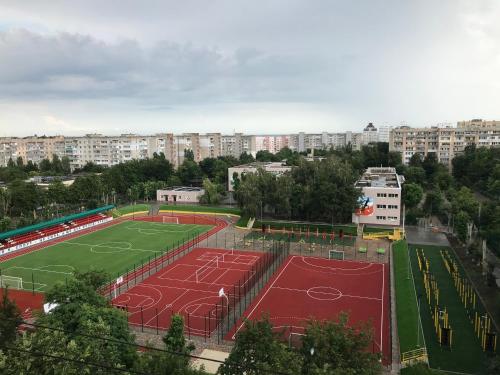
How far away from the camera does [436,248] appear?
34969 mm

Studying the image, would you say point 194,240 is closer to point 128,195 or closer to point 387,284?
point 387,284

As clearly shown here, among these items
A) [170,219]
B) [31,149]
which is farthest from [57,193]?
[31,149]

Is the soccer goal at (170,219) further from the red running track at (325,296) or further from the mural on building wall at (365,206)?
the mural on building wall at (365,206)

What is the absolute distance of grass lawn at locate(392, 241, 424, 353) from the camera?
18094 mm

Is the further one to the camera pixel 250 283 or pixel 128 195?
pixel 128 195

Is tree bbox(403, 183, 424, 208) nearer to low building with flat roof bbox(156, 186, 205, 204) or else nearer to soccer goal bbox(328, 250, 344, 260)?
soccer goal bbox(328, 250, 344, 260)

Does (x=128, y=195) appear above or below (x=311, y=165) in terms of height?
below

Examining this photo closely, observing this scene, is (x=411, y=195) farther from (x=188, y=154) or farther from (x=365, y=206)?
(x=188, y=154)

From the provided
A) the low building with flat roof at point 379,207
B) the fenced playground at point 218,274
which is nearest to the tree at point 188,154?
the fenced playground at point 218,274

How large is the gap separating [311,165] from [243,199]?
832cm

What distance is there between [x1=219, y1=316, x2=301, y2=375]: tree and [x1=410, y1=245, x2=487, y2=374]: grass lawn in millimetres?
9251

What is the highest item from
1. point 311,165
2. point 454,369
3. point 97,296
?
point 311,165

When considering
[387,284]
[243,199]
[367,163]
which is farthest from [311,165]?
[367,163]

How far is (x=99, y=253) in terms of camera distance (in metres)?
34.5
